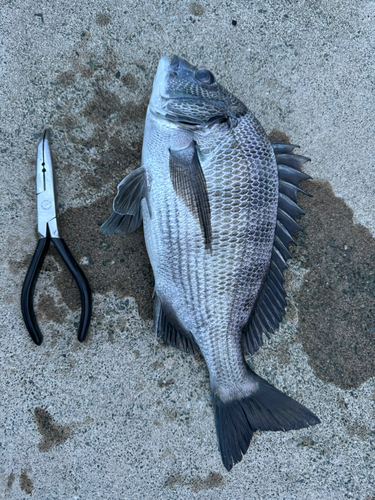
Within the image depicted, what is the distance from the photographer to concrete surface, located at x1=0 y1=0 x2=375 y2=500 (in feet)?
4.77

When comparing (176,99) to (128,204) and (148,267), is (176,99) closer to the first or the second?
(128,204)

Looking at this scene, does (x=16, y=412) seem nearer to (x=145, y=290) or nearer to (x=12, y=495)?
(x=12, y=495)

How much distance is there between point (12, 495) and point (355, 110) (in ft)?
8.12

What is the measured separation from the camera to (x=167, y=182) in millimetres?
1252

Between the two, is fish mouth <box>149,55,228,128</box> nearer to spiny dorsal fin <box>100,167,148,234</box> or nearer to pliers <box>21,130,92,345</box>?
spiny dorsal fin <box>100,167,148,234</box>

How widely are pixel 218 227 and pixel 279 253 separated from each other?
343 mm

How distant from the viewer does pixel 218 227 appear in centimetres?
124

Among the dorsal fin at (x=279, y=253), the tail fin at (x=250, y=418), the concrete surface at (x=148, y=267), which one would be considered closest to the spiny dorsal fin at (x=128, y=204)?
the concrete surface at (x=148, y=267)

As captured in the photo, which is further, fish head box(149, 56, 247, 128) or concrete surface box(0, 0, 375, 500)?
concrete surface box(0, 0, 375, 500)

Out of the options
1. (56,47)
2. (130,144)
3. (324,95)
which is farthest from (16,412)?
(324,95)

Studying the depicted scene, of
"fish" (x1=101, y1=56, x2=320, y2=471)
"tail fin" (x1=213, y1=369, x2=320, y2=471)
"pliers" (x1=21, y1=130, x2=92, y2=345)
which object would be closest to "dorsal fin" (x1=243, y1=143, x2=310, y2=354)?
"fish" (x1=101, y1=56, x2=320, y2=471)

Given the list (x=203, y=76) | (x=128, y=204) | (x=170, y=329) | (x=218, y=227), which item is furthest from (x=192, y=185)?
(x=170, y=329)

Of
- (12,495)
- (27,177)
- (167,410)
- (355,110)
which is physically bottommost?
(12,495)

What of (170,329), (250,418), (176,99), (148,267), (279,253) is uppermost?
(176,99)
